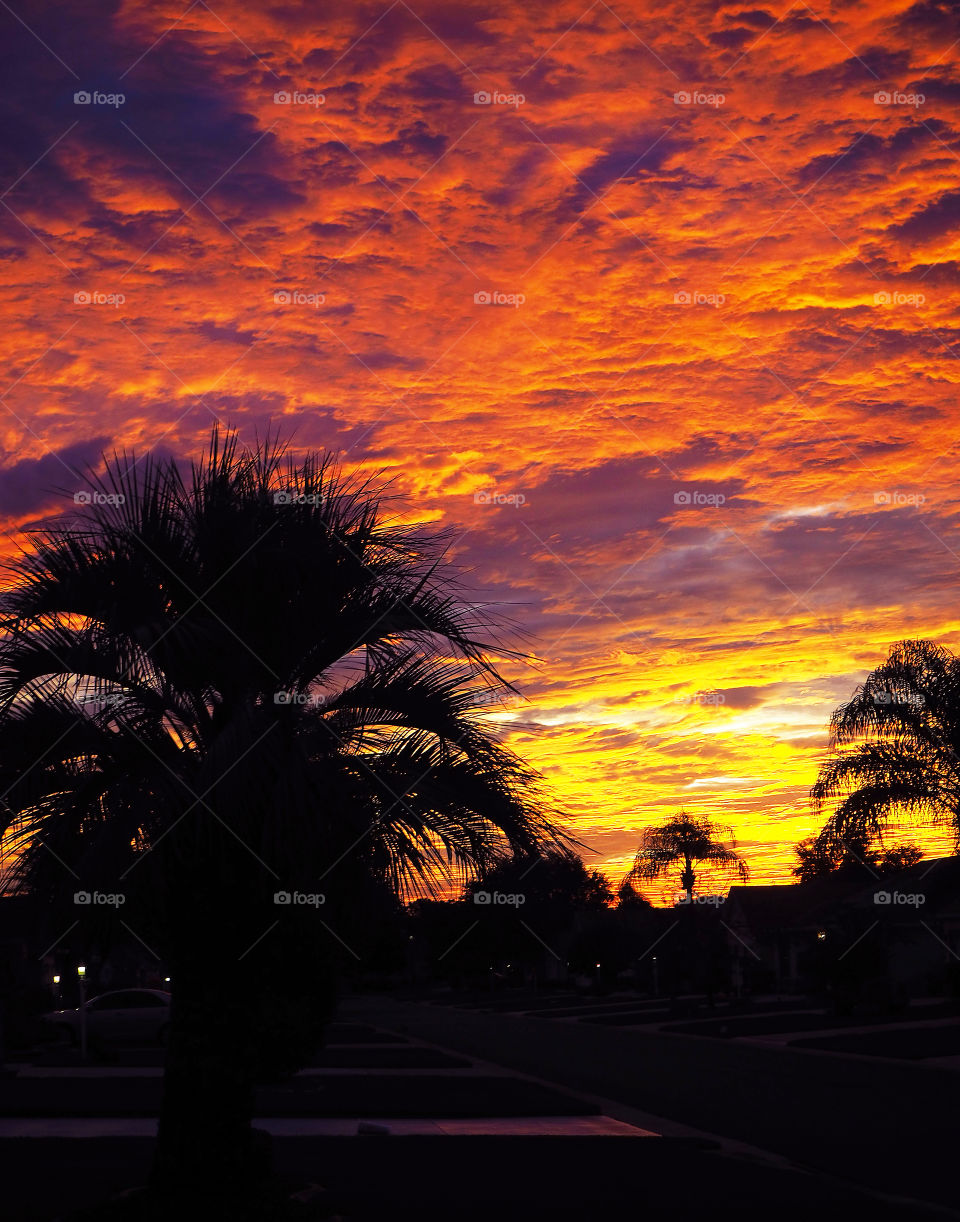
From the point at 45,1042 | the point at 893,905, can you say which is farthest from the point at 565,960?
the point at 45,1042

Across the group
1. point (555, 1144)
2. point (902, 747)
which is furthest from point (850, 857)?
point (555, 1144)

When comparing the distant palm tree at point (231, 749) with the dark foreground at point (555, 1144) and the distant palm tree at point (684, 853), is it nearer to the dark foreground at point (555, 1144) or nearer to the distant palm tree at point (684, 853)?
the dark foreground at point (555, 1144)

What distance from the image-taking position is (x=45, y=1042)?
34344 millimetres

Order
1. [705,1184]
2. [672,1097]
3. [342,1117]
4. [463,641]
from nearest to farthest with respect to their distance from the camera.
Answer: [463,641]
[705,1184]
[342,1117]
[672,1097]

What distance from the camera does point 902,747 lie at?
29188 mm

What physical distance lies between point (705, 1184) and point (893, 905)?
3914 centimetres

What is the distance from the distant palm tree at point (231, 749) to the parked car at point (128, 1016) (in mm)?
24644

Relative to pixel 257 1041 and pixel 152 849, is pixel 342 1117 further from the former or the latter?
pixel 152 849

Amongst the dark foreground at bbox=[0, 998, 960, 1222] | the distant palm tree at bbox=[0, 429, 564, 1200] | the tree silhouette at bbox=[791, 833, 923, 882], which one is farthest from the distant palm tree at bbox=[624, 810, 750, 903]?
the distant palm tree at bbox=[0, 429, 564, 1200]

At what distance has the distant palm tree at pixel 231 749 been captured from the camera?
9336 millimetres

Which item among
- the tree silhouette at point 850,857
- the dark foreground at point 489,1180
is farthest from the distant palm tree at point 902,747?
the dark foreground at point 489,1180

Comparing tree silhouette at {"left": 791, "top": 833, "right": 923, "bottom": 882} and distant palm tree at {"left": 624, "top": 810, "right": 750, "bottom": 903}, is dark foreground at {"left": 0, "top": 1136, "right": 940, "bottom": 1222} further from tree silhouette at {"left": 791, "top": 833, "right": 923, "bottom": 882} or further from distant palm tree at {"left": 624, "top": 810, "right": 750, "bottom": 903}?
distant palm tree at {"left": 624, "top": 810, "right": 750, "bottom": 903}

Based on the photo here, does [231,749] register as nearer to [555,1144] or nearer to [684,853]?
[555,1144]

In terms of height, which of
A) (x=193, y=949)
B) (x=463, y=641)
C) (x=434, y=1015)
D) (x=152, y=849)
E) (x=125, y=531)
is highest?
(x=125, y=531)
